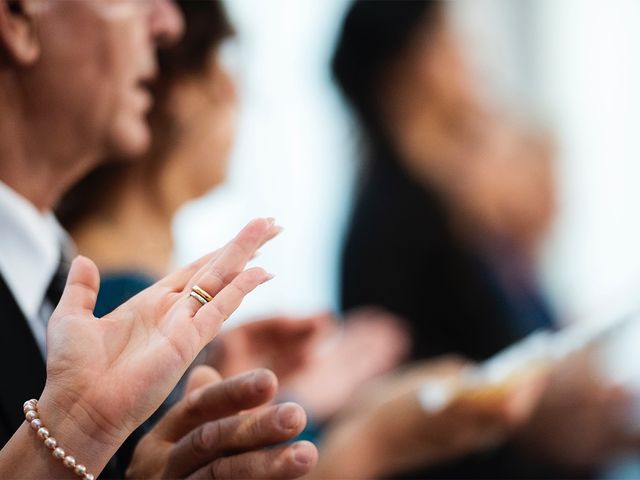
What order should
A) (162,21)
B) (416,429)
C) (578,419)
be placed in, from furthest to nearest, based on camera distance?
(578,419) → (416,429) → (162,21)

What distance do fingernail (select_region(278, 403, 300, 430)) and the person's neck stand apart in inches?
14.2

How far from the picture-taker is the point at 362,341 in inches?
47.0

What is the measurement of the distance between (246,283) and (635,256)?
3.53 feet

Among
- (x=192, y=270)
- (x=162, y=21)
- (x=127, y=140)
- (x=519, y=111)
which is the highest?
(x=519, y=111)

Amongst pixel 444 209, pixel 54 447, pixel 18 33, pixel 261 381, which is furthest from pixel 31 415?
pixel 444 209

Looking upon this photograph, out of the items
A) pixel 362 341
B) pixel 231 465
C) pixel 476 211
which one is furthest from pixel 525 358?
pixel 231 465

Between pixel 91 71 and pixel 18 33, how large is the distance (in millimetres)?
56

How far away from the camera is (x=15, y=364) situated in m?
0.45

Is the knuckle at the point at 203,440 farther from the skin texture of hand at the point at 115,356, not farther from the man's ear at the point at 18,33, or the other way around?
the man's ear at the point at 18,33

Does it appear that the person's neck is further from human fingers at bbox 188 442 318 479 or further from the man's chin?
human fingers at bbox 188 442 318 479

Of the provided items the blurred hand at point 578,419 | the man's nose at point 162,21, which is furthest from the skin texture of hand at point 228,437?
the blurred hand at point 578,419

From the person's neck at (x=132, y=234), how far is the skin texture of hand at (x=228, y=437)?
298mm

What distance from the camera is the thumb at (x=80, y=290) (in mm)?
386

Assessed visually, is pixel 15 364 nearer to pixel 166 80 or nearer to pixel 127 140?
pixel 127 140
